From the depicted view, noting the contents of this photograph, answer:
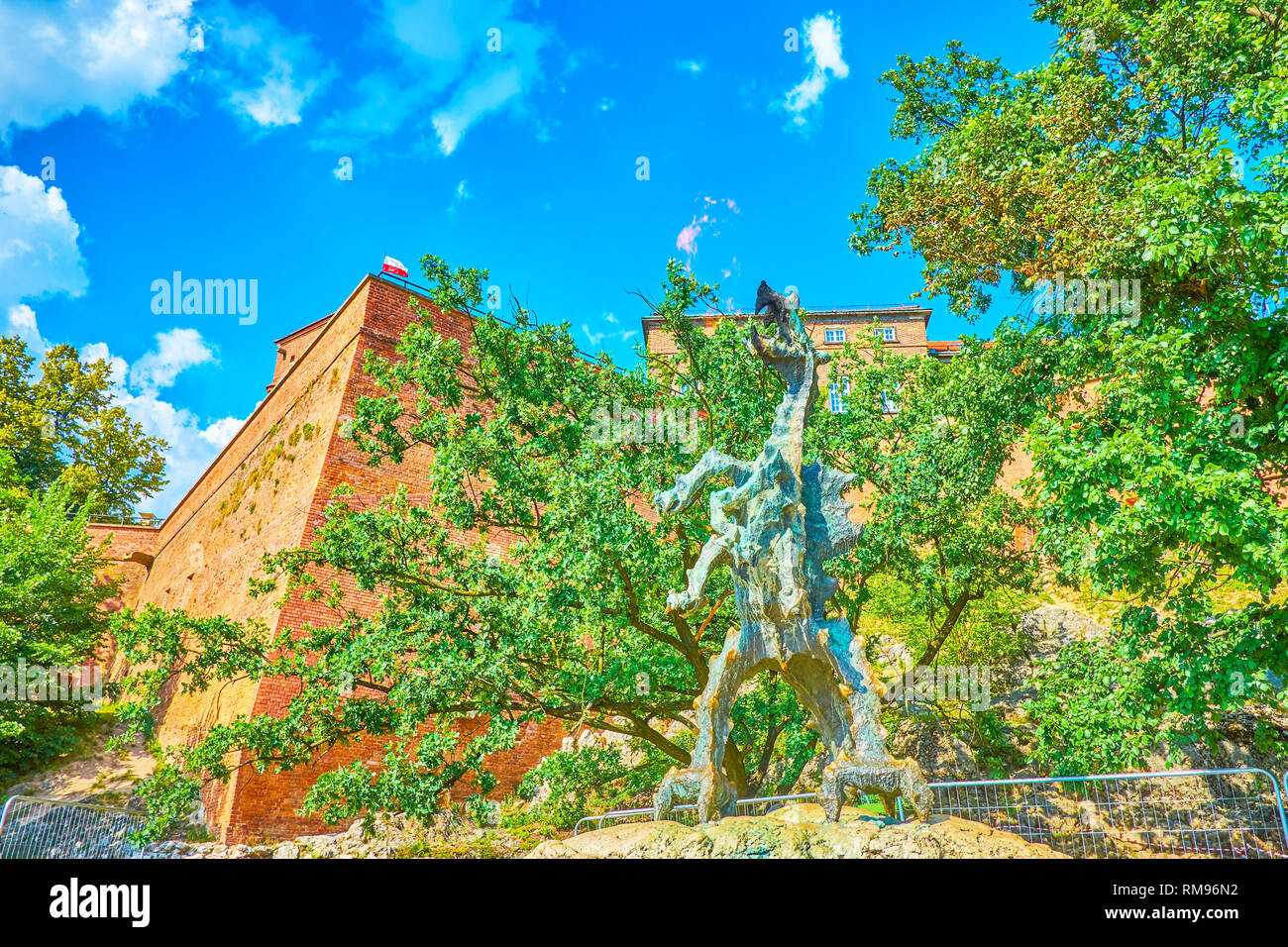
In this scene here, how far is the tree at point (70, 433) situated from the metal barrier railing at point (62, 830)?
22416 mm

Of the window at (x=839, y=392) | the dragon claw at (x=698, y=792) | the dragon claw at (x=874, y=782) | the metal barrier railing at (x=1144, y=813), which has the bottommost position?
the metal barrier railing at (x=1144, y=813)

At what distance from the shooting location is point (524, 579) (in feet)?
38.0

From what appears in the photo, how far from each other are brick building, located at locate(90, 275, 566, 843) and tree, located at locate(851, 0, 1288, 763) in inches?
548

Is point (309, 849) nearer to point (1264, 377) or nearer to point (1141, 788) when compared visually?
point (1141, 788)

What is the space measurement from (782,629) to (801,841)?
5.94 feet

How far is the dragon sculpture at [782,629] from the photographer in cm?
648

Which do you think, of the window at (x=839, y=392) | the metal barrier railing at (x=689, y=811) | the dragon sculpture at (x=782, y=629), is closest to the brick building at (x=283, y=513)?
the window at (x=839, y=392)

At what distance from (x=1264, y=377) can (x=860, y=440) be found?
594cm

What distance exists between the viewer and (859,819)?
5.95m

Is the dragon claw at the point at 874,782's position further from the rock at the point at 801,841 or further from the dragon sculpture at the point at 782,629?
the rock at the point at 801,841

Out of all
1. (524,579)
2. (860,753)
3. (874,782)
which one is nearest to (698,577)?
(860,753)

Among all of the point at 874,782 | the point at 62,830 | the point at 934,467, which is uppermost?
the point at 934,467

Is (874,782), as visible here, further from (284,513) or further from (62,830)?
(284,513)
